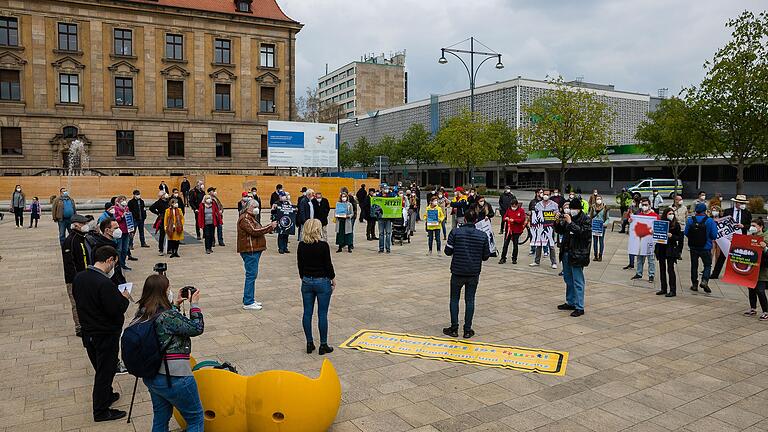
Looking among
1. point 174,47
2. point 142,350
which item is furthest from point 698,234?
point 174,47

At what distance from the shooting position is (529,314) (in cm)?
962

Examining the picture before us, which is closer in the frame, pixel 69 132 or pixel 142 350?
pixel 142 350

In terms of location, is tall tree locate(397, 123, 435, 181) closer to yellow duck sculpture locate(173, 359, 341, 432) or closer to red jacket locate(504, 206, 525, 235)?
red jacket locate(504, 206, 525, 235)

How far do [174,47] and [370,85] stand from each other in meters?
82.9

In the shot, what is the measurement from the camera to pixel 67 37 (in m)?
42.7

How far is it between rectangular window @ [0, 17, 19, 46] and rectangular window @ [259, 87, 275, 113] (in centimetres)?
1858

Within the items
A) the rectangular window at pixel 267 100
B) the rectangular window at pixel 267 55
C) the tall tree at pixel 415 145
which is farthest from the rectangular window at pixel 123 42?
the tall tree at pixel 415 145

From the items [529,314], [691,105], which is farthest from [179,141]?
[529,314]

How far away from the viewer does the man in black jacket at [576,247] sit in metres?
9.41

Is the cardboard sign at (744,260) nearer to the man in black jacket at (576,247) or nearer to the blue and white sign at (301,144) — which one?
the man in black jacket at (576,247)

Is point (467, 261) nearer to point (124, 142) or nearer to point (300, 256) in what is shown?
point (300, 256)

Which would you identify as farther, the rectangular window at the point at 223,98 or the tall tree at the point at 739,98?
the rectangular window at the point at 223,98

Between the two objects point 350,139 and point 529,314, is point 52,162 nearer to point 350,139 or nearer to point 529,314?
point 529,314

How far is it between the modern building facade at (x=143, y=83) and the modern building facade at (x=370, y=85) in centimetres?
7204
